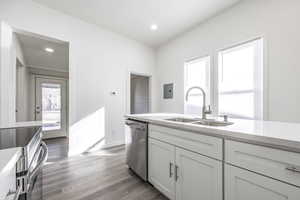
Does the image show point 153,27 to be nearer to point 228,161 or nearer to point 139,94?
point 139,94

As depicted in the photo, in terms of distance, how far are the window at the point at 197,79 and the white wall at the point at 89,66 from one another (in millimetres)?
1622

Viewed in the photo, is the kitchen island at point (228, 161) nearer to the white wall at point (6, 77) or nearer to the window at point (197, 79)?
the window at point (197, 79)

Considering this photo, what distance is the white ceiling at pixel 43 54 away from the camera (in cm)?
304

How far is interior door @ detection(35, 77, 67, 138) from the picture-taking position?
414cm

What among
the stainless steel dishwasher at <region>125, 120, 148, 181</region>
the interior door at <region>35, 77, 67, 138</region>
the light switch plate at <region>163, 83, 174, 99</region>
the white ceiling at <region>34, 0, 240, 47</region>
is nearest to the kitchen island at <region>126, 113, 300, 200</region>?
the stainless steel dishwasher at <region>125, 120, 148, 181</region>

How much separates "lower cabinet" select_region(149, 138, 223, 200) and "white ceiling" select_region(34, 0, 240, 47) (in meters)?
2.49

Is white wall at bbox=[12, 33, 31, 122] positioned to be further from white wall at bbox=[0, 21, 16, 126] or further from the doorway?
the doorway

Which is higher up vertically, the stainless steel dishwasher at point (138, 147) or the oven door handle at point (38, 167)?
the oven door handle at point (38, 167)

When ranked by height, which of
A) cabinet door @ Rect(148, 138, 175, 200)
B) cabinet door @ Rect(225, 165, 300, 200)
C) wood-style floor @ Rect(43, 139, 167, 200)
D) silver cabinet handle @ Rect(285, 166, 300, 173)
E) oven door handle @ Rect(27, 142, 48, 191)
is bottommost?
wood-style floor @ Rect(43, 139, 167, 200)

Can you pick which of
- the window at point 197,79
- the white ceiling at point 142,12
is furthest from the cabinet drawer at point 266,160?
the white ceiling at point 142,12

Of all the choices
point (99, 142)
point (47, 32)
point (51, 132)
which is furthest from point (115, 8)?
point (51, 132)

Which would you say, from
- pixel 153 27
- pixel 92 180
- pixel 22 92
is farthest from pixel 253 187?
pixel 22 92

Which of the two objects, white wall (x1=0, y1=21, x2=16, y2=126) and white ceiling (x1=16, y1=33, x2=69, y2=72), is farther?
white ceiling (x1=16, y1=33, x2=69, y2=72)

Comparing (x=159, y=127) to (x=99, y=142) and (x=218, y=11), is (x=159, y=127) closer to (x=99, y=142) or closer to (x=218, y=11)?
(x=99, y=142)
